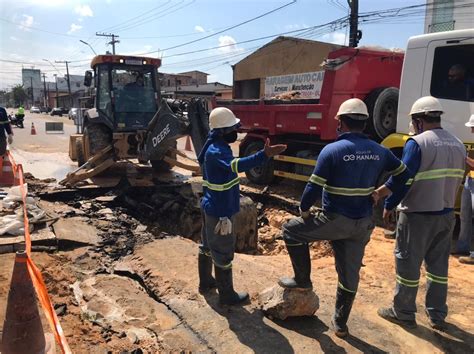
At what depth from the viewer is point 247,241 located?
694 cm

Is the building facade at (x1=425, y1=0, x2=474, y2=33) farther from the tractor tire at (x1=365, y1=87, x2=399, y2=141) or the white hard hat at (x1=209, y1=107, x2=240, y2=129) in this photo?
the white hard hat at (x1=209, y1=107, x2=240, y2=129)

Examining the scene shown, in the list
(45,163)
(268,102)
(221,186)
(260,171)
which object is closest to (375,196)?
(221,186)

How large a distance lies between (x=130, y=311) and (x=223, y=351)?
1098 mm

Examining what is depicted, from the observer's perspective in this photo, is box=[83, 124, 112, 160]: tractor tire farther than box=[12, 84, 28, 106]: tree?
No

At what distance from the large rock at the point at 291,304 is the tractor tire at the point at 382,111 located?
4.49 m

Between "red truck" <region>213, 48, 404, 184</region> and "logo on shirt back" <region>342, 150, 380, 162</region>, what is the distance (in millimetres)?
4373

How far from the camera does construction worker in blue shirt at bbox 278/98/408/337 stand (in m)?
3.16

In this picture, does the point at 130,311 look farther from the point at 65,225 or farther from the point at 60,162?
the point at 60,162

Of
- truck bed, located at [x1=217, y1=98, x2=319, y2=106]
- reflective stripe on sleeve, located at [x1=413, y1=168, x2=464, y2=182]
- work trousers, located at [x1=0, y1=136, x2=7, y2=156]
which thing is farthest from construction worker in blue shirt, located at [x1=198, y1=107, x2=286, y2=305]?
work trousers, located at [x1=0, y1=136, x2=7, y2=156]

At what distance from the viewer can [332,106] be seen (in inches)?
305

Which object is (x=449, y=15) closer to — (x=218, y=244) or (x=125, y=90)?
(x=125, y=90)

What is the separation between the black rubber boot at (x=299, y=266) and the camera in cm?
347

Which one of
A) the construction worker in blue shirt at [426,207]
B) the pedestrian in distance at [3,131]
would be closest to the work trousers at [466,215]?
the construction worker in blue shirt at [426,207]

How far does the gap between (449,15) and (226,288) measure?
22625 mm
